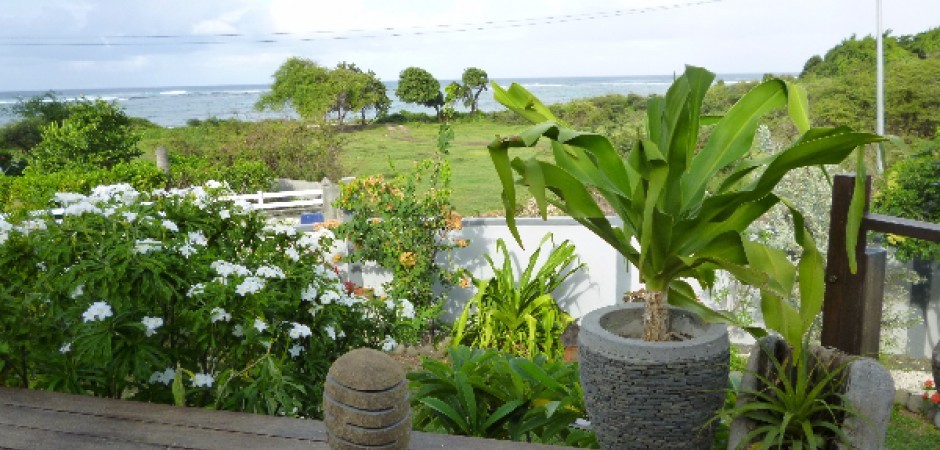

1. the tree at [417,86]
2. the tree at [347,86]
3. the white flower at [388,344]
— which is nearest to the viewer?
the white flower at [388,344]

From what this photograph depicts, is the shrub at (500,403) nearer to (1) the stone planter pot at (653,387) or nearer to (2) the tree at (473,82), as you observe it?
(1) the stone planter pot at (653,387)

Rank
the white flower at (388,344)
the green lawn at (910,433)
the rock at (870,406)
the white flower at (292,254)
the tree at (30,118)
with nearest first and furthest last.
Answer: the rock at (870,406) → the white flower at (292,254) → the white flower at (388,344) → the green lawn at (910,433) → the tree at (30,118)

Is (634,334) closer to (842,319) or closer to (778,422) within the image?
(778,422)

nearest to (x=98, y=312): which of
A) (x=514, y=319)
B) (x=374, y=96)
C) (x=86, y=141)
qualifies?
(x=514, y=319)

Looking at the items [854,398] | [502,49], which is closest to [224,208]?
[854,398]

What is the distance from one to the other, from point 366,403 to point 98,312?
1069mm

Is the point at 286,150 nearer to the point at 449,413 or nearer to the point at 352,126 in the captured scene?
the point at 449,413

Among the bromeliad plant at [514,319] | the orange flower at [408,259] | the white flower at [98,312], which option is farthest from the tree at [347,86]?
the white flower at [98,312]

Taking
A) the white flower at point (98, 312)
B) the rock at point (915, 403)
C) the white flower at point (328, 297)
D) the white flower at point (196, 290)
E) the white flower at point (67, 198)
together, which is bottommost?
the rock at point (915, 403)

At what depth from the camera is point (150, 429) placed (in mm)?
1673

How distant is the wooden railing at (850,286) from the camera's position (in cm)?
213

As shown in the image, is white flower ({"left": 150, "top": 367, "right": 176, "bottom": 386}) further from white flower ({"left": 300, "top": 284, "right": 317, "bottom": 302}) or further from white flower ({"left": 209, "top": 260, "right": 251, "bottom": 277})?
white flower ({"left": 300, "top": 284, "right": 317, "bottom": 302})

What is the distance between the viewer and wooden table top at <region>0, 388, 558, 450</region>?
1.58 metres

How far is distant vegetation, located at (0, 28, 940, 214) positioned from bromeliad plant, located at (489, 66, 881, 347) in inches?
44.4
